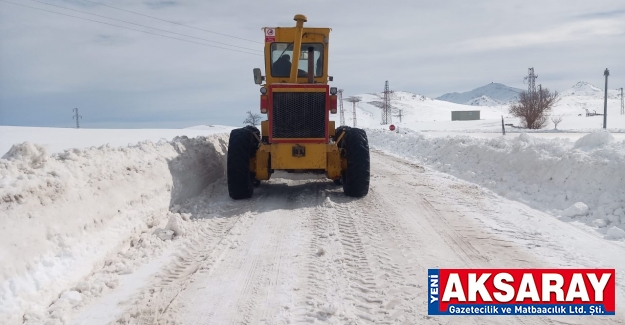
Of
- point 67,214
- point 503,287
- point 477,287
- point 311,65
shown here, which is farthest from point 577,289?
point 311,65

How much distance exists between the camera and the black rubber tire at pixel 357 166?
26.9 feet

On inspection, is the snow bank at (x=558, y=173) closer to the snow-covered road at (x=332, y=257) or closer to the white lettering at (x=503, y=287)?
the snow-covered road at (x=332, y=257)

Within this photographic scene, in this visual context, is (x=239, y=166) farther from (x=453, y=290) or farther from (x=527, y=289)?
(x=527, y=289)

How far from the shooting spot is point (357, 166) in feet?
27.0

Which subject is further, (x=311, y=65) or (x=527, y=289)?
(x=311, y=65)

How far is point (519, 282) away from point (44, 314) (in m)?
3.99

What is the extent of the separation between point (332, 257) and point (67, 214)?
8.80ft

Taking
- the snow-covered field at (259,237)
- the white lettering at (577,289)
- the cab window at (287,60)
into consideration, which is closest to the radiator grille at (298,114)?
the snow-covered field at (259,237)

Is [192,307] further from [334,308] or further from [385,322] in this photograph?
[385,322]

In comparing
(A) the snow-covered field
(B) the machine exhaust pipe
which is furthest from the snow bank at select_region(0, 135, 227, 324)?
(B) the machine exhaust pipe

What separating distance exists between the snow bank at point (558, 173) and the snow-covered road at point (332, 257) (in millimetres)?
491

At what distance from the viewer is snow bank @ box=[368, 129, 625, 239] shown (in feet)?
21.3

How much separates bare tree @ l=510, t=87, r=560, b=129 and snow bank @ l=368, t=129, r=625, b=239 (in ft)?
121

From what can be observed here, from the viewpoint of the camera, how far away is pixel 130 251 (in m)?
5.36
